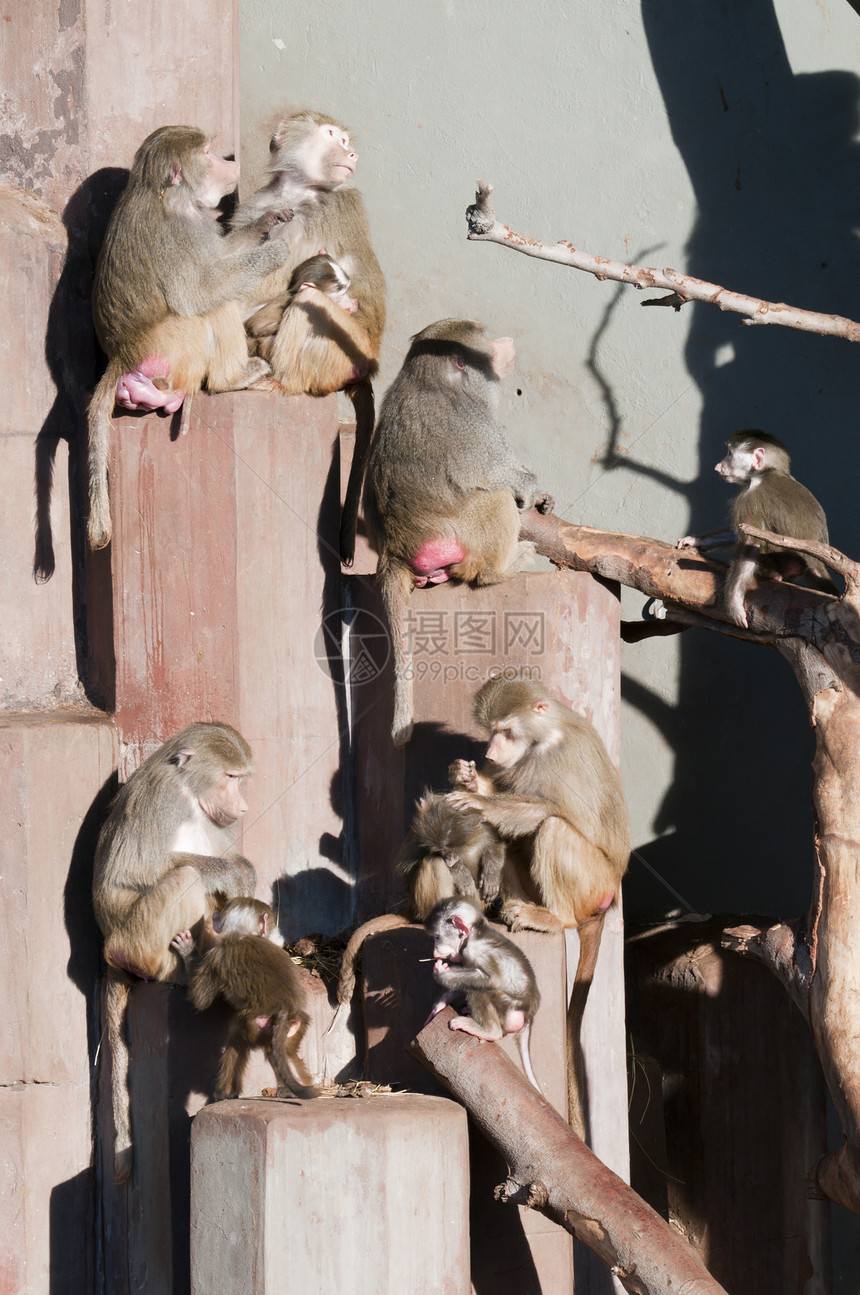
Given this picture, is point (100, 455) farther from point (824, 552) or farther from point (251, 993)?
point (824, 552)

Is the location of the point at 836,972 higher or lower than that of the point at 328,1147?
higher

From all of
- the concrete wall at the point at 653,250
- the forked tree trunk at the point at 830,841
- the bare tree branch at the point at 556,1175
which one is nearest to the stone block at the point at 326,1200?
the bare tree branch at the point at 556,1175

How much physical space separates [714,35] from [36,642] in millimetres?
4171

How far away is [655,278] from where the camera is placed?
423cm

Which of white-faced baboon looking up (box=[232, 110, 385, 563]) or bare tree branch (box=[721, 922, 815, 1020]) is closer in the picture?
bare tree branch (box=[721, 922, 815, 1020])

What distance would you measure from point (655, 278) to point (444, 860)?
209 centimetres

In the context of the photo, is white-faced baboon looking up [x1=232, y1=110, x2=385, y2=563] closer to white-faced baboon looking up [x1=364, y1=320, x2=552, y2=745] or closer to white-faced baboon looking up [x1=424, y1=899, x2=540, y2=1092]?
white-faced baboon looking up [x1=364, y1=320, x2=552, y2=745]

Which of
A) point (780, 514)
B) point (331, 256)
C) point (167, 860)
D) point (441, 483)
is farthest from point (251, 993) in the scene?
point (331, 256)

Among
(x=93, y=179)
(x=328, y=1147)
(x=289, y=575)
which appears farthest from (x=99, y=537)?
(x=328, y=1147)

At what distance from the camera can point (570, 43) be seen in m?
5.96

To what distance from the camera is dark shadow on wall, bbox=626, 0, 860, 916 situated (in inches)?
230

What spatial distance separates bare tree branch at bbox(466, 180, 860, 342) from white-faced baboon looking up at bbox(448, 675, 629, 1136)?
1.42m

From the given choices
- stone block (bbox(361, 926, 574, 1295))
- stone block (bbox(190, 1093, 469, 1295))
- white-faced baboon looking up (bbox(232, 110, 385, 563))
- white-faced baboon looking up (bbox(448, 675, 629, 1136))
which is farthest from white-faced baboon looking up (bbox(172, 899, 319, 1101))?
white-faced baboon looking up (bbox(232, 110, 385, 563))

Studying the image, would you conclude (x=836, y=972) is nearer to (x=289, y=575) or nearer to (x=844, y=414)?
(x=289, y=575)
